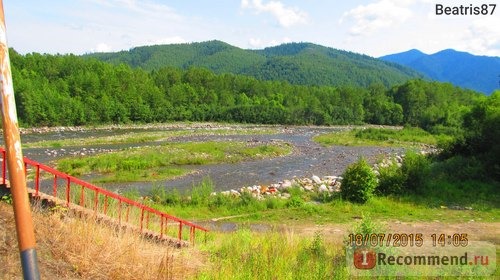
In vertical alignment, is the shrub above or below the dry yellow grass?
below

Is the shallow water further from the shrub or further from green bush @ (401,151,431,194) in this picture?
green bush @ (401,151,431,194)

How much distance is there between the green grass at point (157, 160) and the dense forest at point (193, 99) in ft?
124

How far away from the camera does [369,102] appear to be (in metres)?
118

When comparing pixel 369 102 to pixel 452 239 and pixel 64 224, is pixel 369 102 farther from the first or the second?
pixel 64 224

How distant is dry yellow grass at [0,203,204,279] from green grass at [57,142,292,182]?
23.3m

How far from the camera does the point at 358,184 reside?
22.1 meters

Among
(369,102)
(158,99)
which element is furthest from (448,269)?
(369,102)

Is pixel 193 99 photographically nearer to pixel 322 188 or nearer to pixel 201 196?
pixel 322 188

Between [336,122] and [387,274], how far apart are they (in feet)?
323

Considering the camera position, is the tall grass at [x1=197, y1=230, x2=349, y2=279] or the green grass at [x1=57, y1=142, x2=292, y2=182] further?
the green grass at [x1=57, y1=142, x2=292, y2=182]

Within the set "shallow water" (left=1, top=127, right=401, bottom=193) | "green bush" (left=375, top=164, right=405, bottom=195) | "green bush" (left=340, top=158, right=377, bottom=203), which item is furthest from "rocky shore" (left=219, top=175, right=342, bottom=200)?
"shallow water" (left=1, top=127, right=401, bottom=193)

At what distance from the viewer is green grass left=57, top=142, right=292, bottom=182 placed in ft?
107

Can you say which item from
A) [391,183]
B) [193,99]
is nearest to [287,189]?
[391,183]

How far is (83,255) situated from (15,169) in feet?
14.6
